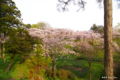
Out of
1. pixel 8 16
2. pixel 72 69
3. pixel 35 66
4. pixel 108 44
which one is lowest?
pixel 72 69

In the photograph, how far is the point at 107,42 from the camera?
281 centimetres

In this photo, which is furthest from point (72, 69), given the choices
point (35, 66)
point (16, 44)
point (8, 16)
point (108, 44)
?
point (8, 16)

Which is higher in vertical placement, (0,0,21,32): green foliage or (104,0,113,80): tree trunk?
(0,0,21,32): green foliage

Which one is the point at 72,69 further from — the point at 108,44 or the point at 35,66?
the point at 108,44

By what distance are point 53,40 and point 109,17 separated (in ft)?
20.7

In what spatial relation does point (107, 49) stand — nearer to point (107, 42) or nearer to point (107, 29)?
point (107, 42)

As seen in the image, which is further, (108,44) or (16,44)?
(16,44)

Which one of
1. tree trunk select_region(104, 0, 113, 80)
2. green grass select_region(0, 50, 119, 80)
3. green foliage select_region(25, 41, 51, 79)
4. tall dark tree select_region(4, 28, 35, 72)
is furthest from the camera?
tall dark tree select_region(4, 28, 35, 72)

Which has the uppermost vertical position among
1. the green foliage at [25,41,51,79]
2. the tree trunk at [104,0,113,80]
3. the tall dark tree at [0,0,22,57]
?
the tall dark tree at [0,0,22,57]

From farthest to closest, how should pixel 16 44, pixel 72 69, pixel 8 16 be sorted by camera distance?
pixel 8 16
pixel 72 69
pixel 16 44

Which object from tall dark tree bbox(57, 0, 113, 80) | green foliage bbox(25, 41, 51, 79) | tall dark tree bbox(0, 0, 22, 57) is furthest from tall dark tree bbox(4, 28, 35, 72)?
tall dark tree bbox(57, 0, 113, 80)

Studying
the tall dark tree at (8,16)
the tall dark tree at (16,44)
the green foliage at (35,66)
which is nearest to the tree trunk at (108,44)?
the green foliage at (35,66)

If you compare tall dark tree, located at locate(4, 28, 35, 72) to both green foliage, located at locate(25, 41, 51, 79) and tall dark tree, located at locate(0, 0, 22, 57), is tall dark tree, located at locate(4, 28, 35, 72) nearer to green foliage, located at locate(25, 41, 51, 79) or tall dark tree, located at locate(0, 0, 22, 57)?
tall dark tree, located at locate(0, 0, 22, 57)

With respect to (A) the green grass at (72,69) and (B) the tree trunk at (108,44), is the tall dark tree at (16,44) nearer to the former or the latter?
(A) the green grass at (72,69)
